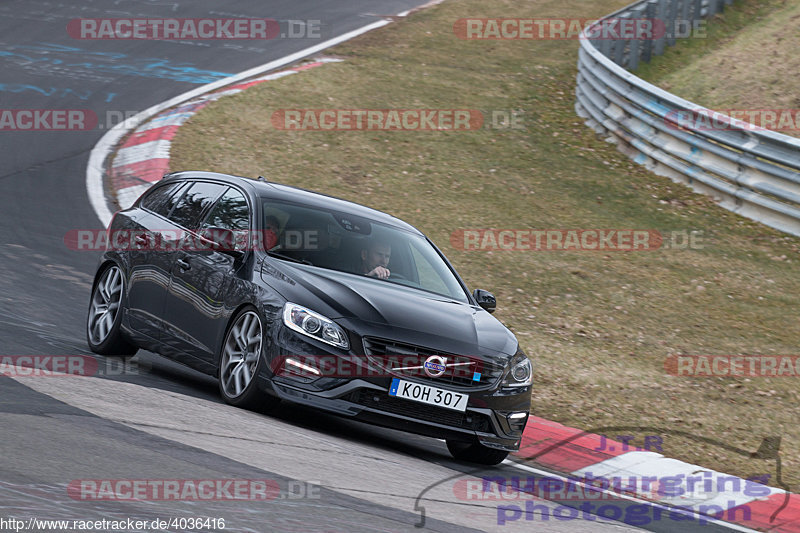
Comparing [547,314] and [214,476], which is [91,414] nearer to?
[214,476]

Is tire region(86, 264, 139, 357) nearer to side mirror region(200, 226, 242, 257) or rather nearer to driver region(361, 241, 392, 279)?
side mirror region(200, 226, 242, 257)

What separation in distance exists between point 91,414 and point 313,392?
140cm

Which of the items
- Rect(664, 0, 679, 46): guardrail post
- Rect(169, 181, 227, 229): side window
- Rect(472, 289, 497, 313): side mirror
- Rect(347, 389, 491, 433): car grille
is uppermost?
Rect(664, 0, 679, 46): guardrail post

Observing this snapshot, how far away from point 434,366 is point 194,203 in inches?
109

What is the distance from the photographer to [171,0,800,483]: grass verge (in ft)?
30.8

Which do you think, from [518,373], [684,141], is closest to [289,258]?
[518,373]

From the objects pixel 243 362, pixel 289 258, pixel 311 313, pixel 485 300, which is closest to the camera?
pixel 311 313

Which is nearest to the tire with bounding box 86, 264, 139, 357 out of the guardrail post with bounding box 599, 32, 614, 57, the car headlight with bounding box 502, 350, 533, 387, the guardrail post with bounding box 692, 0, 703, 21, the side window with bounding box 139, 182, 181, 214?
the side window with bounding box 139, 182, 181, 214

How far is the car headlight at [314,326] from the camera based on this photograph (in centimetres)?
684

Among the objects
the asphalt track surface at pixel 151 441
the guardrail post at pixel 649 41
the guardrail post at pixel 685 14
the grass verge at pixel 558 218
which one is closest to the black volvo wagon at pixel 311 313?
the asphalt track surface at pixel 151 441

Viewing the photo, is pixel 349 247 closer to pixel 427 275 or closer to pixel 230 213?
pixel 427 275

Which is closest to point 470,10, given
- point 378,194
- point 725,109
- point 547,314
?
point 725,109

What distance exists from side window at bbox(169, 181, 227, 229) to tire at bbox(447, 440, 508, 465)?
8.63 ft

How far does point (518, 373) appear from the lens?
739 centimetres
